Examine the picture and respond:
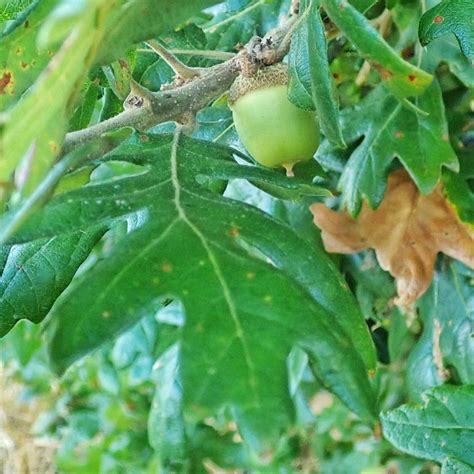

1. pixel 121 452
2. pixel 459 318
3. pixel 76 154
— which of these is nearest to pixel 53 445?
pixel 121 452

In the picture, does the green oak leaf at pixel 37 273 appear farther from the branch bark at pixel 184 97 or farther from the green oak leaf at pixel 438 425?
the green oak leaf at pixel 438 425

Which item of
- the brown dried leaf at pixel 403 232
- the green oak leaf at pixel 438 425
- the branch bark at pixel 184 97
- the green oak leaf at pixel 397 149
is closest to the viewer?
the branch bark at pixel 184 97

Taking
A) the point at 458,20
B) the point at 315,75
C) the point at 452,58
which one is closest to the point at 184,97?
the point at 315,75

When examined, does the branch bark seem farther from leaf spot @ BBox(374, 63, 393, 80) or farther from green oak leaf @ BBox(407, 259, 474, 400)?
green oak leaf @ BBox(407, 259, 474, 400)

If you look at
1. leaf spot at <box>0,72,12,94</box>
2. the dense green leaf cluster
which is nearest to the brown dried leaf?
the dense green leaf cluster

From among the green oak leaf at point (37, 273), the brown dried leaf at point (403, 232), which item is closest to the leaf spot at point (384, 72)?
the green oak leaf at point (37, 273)

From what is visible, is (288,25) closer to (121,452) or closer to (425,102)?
(425,102)

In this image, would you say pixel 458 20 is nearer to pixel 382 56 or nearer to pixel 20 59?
pixel 382 56
